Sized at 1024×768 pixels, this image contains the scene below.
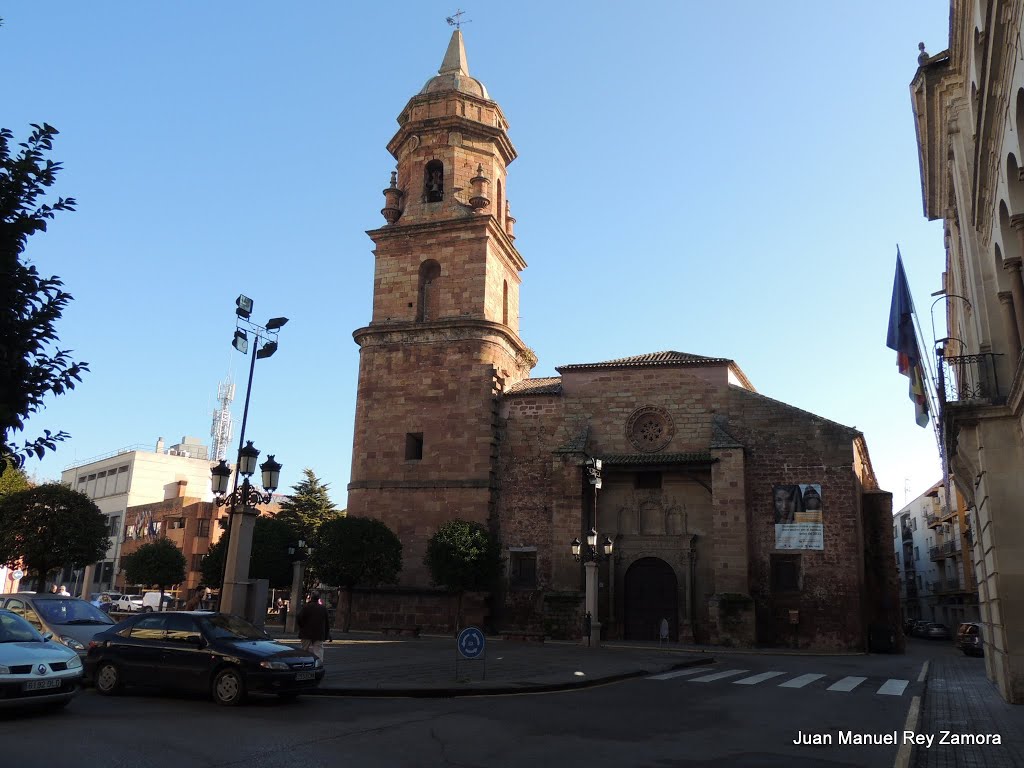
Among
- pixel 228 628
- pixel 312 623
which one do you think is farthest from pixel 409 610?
pixel 228 628

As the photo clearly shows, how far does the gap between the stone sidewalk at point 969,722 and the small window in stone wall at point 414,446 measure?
20418 mm

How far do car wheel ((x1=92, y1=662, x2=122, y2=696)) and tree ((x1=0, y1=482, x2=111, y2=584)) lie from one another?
1654cm

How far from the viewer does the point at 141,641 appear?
448 inches

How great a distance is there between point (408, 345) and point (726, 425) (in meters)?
13.3

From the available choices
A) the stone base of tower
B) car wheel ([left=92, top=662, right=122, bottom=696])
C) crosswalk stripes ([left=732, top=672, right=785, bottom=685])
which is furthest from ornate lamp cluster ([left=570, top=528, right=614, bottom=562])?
car wheel ([left=92, top=662, right=122, bottom=696])

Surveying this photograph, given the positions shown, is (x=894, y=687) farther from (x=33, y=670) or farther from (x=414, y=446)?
(x=414, y=446)

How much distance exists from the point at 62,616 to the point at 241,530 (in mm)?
3364

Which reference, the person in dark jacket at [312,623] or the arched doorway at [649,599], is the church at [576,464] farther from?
the person in dark jacket at [312,623]

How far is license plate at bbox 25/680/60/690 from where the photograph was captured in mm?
8913

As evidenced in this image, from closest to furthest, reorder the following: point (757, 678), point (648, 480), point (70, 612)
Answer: point (70, 612) → point (757, 678) → point (648, 480)

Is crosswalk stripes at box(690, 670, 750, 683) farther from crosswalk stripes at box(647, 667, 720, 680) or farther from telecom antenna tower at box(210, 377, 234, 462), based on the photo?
telecom antenna tower at box(210, 377, 234, 462)

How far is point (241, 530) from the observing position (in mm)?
15633

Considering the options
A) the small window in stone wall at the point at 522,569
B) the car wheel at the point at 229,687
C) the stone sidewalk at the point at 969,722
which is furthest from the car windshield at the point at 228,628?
the small window in stone wall at the point at 522,569

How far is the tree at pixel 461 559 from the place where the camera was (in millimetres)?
27766
